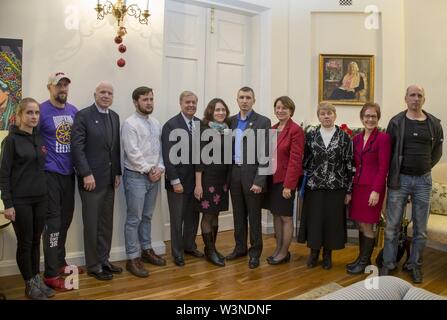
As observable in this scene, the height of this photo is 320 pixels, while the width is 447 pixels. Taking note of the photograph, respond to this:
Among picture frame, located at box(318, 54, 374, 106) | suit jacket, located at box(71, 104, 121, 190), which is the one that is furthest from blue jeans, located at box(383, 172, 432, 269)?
suit jacket, located at box(71, 104, 121, 190)

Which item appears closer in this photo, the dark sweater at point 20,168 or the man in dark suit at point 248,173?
the dark sweater at point 20,168

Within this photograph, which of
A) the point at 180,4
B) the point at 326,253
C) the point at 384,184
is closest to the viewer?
the point at 384,184

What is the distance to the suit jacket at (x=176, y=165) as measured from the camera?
3.18 metres

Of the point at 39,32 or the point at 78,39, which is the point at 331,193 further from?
the point at 39,32

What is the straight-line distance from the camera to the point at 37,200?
2486 millimetres

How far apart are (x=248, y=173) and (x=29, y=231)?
1.62 metres

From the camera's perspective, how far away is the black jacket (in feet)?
9.55

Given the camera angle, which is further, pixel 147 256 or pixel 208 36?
pixel 208 36

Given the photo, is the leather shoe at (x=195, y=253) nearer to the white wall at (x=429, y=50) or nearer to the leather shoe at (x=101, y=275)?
the leather shoe at (x=101, y=275)

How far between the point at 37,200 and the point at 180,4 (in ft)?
8.12

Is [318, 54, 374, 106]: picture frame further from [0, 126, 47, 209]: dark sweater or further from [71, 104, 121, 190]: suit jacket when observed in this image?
[0, 126, 47, 209]: dark sweater

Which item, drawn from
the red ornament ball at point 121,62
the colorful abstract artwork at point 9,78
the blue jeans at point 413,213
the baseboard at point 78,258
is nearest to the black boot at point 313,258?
the blue jeans at point 413,213

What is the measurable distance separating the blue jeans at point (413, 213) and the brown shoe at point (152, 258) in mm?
1780

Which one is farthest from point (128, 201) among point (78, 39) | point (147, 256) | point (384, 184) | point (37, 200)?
point (384, 184)
